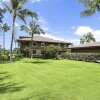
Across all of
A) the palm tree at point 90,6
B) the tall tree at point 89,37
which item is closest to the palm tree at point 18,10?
the palm tree at point 90,6

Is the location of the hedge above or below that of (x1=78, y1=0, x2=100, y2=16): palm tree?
below

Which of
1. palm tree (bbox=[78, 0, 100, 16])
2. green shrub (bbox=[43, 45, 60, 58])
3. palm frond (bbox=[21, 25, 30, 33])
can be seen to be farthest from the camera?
green shrub (bbox=[43, 45, 60, 58])

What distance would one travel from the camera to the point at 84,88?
471 inches

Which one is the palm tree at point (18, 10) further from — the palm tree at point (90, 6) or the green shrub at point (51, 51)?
the green shrub at point (51, 51)

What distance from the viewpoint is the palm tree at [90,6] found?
1189 inches

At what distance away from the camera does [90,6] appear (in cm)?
3122

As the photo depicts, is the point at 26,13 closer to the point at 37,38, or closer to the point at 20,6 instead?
the point at 20,6

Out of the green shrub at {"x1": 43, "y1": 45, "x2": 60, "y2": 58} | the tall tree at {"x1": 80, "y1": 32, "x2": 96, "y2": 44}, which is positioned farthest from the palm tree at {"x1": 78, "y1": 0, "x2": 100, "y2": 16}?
the tall tree at {"x1": 80, "y1": 32, "x2": 96, "y2": 44}

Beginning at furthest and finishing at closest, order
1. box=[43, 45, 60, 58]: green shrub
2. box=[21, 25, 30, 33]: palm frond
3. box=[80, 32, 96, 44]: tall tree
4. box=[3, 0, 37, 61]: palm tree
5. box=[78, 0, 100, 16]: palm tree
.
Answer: box=[80, 32, 96, 44]: tall tree < box=[43, 45, 60, 58]: green shrub < box=[21, 25, 30, 33]: palm frond < box=[3, 0, 37, 61]: palm tree < box=[78, 0, 100, 16]: palm tree

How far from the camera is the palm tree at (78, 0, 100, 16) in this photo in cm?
3020

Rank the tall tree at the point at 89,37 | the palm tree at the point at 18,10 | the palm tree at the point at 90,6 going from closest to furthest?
the palm tree at the point at 90,6 < the palm tree at the point at 18,10 < the tall tree at the point at 89,37

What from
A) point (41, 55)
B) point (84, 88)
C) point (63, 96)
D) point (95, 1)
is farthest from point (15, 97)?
point (41, 55)

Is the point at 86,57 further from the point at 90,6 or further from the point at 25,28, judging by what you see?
the point at 25,28

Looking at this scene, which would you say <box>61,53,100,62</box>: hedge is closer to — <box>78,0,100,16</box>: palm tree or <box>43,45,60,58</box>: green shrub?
<box>43,45,60,58</box>: green shrub
